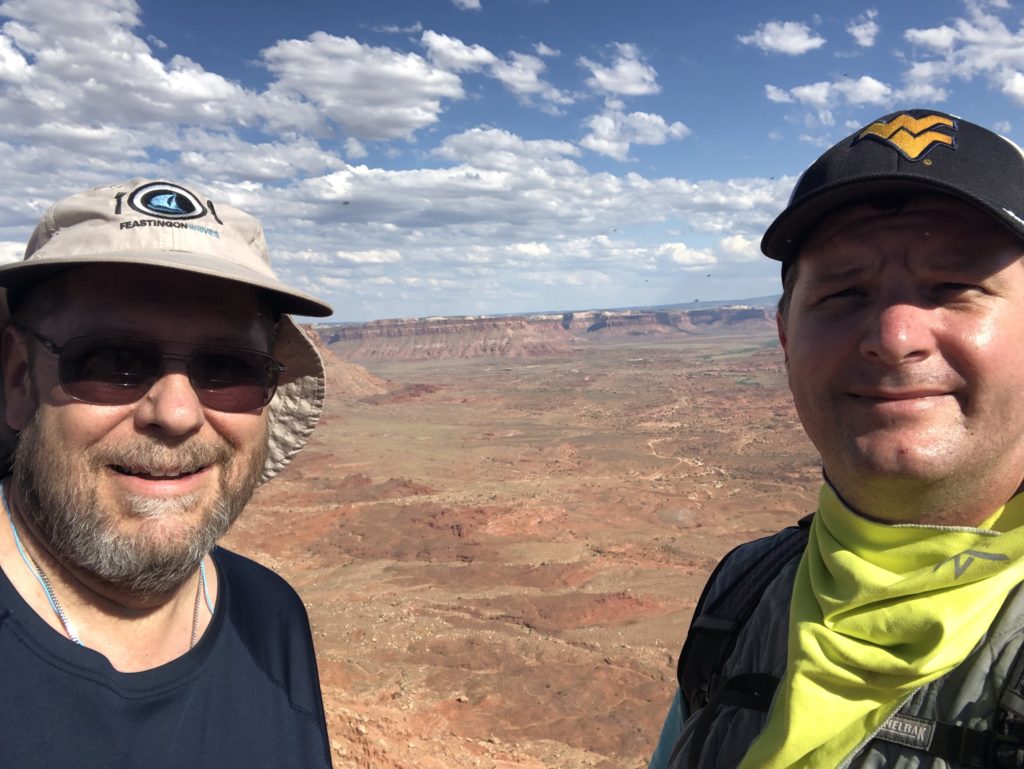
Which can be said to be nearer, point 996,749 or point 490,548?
point 996,749

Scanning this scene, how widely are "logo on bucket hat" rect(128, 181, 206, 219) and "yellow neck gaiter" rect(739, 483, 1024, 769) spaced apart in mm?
1969

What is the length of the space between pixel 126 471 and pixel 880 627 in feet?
6.48

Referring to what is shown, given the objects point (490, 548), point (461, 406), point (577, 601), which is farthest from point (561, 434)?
point (577, 601)

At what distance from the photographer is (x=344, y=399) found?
→ 61125mm

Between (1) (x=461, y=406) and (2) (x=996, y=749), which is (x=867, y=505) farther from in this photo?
(1) (x=461, y=406)

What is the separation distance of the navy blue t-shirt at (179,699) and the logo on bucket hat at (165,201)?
105cm

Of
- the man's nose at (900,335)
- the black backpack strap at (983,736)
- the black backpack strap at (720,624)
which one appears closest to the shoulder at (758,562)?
the black backpack strap at (720,624)

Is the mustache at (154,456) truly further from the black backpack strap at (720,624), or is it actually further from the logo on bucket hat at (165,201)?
the black backpack strap at (720,624)

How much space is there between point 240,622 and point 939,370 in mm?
2195

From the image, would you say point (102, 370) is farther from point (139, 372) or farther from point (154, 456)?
point (154, 456)

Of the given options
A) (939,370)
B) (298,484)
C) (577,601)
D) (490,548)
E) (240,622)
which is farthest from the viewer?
(298,484)

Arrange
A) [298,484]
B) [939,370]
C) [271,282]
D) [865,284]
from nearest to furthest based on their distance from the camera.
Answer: [939,370] → [865,284] → [271,282] → [298,484]

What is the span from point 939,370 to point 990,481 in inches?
11.2

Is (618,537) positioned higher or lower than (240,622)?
lower
